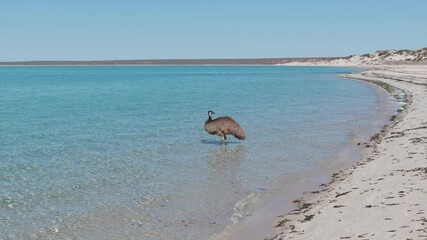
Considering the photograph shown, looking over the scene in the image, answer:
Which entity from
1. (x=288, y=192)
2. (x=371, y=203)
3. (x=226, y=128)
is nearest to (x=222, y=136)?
(x=226, y=128)

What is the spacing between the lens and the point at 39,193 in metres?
14.9

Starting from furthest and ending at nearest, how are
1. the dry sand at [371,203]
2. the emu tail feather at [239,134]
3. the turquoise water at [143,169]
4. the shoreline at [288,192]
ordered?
1. the emu tail feather at [239,134]
2. the turquoise water at [143,169]
3. the shoreline at [288,192]
4. the dry sand at [371,203]

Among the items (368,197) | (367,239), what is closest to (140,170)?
(368,197)

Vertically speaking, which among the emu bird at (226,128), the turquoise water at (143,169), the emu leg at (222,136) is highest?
the emu bird at (226,128)

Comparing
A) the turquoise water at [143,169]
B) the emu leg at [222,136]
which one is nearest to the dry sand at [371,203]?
the turquoise water at [143,169]

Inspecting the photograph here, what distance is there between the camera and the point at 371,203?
462 inches

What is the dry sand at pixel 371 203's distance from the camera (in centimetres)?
987

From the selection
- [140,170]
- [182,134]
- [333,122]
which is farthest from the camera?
[333,122]

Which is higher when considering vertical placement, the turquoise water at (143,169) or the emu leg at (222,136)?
the emu leg at (222,136)

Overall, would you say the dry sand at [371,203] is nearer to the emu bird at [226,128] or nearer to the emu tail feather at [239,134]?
the emu tail feather at [239,134]

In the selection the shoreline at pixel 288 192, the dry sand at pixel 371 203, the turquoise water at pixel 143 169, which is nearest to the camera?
the dry sand at pixel 371 203

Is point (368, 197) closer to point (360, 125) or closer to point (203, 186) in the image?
point (203, 186)

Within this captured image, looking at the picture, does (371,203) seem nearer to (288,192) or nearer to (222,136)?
(288,192)

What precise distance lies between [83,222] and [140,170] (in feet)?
19.0
